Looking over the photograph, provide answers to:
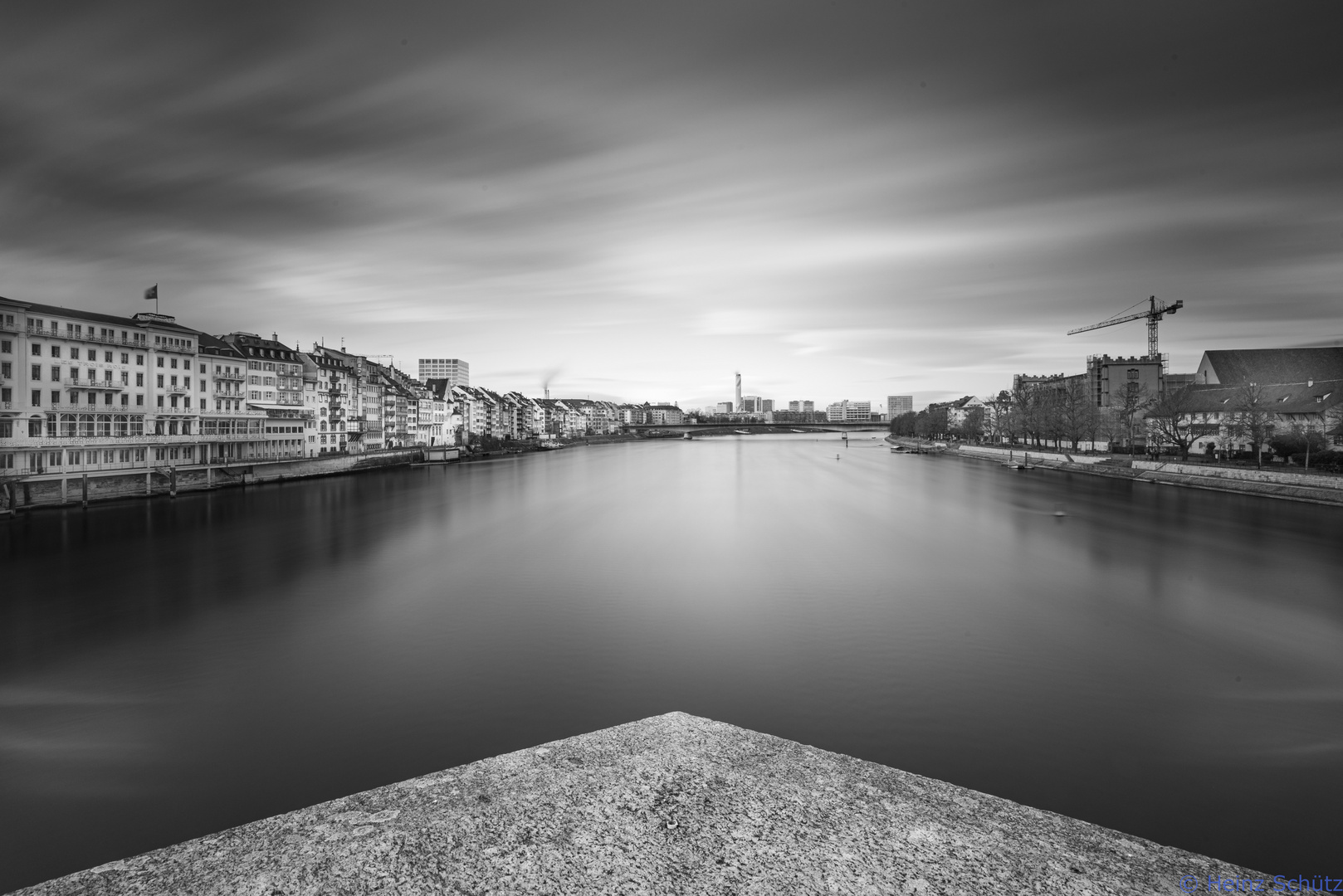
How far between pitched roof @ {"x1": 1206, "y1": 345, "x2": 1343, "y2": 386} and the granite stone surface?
7517 cm

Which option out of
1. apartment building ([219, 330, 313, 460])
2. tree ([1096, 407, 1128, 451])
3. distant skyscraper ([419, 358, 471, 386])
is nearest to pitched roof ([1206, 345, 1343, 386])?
tree ([1096, 407, 1128, 451])

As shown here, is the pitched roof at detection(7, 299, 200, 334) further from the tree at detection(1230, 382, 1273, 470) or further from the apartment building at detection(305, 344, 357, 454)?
the tree at detection(1230, 382, 1273, 470)

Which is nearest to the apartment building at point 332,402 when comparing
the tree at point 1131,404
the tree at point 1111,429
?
the tree at point 1131,404

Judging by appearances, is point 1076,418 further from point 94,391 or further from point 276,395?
point 94,391

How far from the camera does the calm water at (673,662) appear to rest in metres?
8.12

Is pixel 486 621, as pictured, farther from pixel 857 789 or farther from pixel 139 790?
pixel 857 789

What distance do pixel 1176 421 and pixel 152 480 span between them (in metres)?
75.9

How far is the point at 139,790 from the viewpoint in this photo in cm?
819

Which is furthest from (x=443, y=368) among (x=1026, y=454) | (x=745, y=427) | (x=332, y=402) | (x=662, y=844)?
(x=662, y=844)

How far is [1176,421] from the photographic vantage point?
5369cm

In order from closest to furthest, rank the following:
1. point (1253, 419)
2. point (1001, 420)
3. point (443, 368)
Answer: point (1253, 419)
point (1001, 420)
point (443, 368)

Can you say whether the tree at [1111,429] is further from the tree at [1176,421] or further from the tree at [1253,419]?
the tree at [1253,419]

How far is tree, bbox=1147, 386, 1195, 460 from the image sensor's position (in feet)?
171

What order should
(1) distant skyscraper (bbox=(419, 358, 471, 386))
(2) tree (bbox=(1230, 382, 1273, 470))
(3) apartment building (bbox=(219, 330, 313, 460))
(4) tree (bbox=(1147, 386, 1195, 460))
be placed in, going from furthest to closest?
(1) distant skyscraper (bbox=(419, 358, 471, 386)) → (3) apartment building (bbox=(219, 330, 313, 460)) → (4) tree (bbox=(1147, 386, 1195, 460)) → (2) tree (bbox=(1230, 382, 1273, 470))
